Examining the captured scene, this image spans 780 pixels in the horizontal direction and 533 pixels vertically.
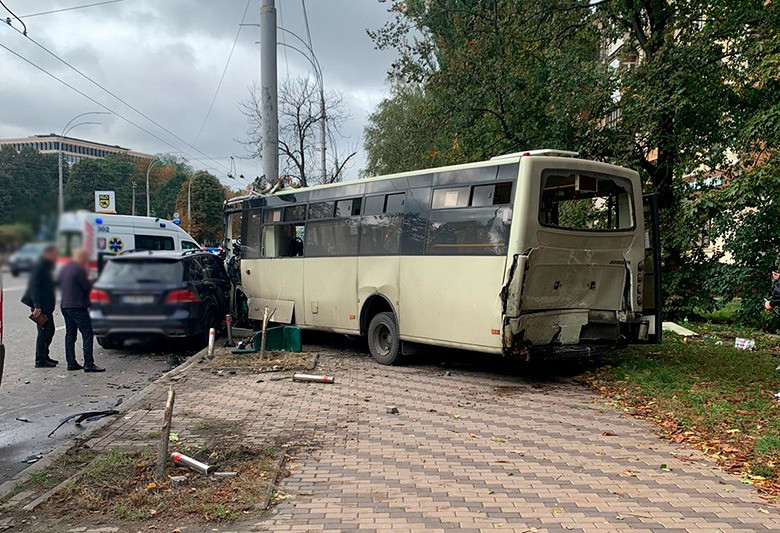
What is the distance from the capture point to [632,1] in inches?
590

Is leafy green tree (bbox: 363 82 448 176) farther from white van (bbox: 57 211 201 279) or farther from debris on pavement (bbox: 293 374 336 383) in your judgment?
white van (bbox: 57 211 201 279)

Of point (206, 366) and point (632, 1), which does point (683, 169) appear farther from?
point (206, 366)

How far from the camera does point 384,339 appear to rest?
11055mm

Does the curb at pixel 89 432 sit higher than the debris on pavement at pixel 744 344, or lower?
lower

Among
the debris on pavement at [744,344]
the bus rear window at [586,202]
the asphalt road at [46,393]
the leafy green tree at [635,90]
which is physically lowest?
the asphalt road at [46,393]

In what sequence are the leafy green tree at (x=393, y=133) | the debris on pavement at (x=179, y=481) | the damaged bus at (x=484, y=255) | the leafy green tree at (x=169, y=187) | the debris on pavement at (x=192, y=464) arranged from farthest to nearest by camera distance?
the leafy green tree at (x=393, y=133), the damaged bus at (x=484, y=255), the debris on pavement at (x=192, y=464), the debris on pavement at (x=179, y=481), the leafy green tree at (x=169, y=187)

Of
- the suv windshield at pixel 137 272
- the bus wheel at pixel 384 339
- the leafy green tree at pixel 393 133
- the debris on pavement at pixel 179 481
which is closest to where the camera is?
the suv windshield at pixel 137 272

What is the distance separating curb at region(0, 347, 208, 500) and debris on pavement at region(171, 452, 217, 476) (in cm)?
94

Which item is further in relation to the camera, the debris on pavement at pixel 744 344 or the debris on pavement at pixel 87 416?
the debris on pavement at pixel 744 344

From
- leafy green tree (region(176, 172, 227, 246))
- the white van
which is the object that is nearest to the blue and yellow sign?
the white van

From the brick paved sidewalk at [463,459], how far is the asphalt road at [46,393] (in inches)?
30.9

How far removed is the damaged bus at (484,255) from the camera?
8398 millimetres

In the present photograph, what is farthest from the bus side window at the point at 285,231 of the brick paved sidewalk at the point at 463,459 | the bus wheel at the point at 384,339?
the brick paved sidewalk at the point at 463,459

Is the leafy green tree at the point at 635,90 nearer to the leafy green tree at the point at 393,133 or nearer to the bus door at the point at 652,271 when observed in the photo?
the bus door at the point at 652,271
